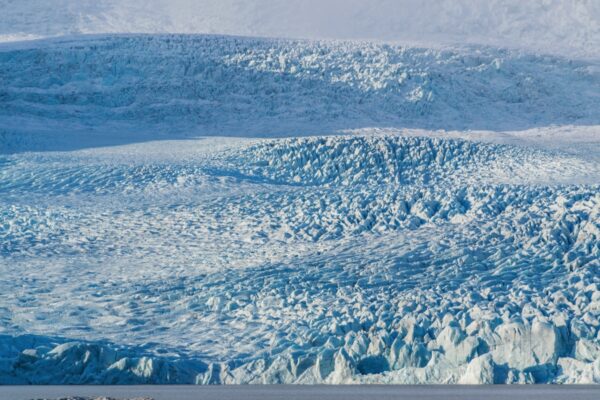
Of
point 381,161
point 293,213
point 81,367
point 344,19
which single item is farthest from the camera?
point 344,19

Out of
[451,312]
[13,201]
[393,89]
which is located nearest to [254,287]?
[451,312]

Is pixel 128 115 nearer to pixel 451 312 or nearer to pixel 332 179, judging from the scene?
pixel 332 179

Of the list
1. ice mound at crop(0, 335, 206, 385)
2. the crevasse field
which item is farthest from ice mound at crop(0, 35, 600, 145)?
ice mound at crop(0, 335, 206, 385)

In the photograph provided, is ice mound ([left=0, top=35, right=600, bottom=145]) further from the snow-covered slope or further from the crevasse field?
the snow-covered slope

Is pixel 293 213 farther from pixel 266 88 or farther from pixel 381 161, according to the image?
pixel 266 88

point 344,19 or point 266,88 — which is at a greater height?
point 344,19

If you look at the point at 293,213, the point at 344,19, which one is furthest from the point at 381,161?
the point at 344,19
